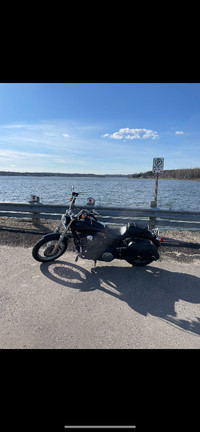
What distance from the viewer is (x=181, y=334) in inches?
90.5

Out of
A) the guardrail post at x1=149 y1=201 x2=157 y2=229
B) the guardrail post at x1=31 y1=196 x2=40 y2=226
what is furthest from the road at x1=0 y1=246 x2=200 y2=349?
the guardrail post at x1=31 y1=196 x2=40 y2=226

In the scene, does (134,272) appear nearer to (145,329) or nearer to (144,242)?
(144,242)

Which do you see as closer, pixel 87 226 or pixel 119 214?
pixel 87 226

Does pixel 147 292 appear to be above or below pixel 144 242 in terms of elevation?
below

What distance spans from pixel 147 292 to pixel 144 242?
0.96 m

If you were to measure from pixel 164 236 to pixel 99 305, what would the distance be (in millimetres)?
A: 3609

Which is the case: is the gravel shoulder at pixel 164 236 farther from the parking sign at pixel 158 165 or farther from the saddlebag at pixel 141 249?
the parking sign at pixel 158 165

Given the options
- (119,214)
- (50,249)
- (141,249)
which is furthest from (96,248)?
(119,214)

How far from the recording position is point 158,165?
633 cm

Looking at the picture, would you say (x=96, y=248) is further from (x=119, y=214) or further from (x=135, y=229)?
(x=119, y=214)

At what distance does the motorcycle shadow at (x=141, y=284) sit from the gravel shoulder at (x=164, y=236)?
901mm
